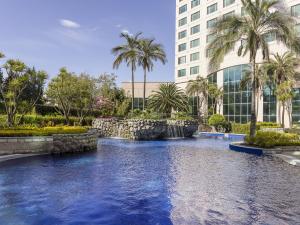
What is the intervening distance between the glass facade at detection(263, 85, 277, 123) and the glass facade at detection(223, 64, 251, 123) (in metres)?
2.67

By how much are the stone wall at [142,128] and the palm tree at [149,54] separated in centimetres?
597

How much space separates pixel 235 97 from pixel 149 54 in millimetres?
18142

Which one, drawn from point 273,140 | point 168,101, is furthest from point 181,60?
point 273,140

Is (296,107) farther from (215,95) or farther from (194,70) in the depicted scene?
(194,70)

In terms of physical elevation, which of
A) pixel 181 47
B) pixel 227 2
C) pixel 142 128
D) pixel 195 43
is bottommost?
pixel 142 128

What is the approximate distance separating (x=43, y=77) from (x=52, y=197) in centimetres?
1396

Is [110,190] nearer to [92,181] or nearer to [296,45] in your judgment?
[92,181]

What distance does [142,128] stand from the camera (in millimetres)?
31297

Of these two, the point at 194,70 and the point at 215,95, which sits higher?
the point at 194,70

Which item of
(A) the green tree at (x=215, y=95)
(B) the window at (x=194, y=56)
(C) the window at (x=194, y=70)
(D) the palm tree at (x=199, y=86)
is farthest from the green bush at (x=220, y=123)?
(B) the window at (x=194, y=56)

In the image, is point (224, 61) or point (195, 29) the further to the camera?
point (195, 29)

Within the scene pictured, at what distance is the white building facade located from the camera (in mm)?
43031

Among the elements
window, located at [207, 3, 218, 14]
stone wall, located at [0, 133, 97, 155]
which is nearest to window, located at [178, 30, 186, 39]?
window, located at [207, 3, 218, 14]

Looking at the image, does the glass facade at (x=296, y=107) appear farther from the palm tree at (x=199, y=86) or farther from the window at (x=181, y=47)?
the window at (x=181, y=47)
